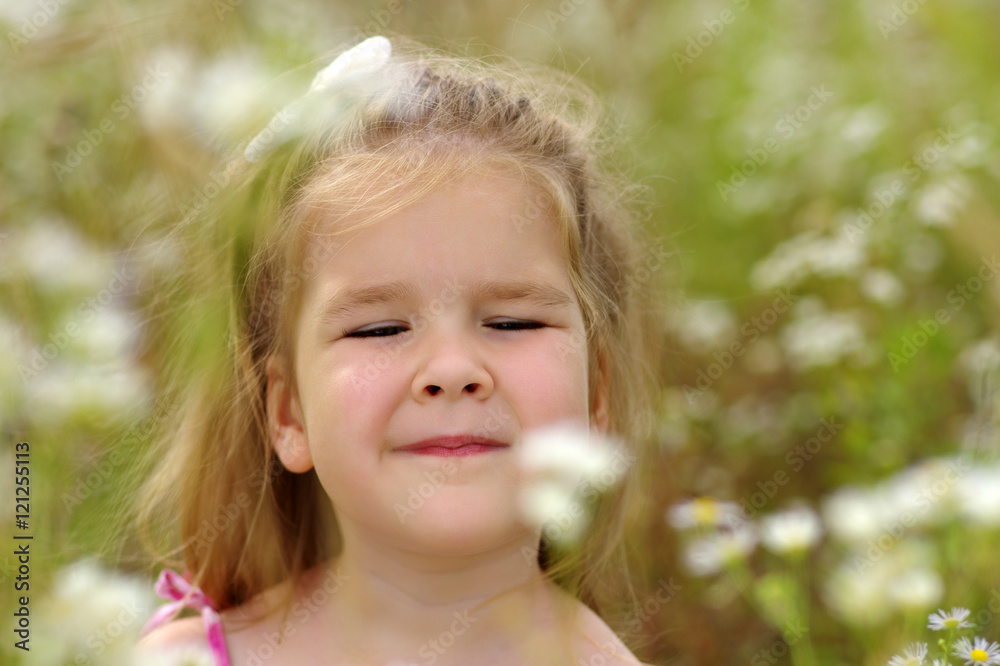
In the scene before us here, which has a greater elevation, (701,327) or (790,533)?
(701,327)

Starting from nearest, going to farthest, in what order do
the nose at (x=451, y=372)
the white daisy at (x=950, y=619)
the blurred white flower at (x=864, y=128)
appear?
1. the white daisy at (x=950, y=619)
2. the nose at (x=451, y=372)
3. the blurred white flower at (x=864, y=128)

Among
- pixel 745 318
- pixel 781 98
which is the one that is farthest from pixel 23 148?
pixel 781 98

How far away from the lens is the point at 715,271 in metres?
2.27

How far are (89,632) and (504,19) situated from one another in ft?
5.31

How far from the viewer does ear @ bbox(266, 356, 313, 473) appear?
4.13 ft

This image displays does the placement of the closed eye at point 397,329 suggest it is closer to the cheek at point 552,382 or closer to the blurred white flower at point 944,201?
the cheek at point 552,382

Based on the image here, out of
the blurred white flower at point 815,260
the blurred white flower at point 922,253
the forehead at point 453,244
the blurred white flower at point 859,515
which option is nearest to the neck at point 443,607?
the forehead at point 453,244

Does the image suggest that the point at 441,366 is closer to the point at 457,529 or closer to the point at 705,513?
the point at 457,529

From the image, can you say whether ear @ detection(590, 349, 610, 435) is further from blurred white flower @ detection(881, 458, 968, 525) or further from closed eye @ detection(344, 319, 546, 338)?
blurred white flower @ detection(881, 458, 968, 525)

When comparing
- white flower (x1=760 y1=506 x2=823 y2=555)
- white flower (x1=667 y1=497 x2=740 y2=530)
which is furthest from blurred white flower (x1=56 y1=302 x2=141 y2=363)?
white flower (x1=760 y1=506 x2=823 y2=555)

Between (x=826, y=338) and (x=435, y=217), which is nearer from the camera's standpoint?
(x=435, y=217)

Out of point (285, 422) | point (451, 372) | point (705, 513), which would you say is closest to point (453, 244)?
point (451, 372)

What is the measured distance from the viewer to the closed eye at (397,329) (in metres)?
1.11

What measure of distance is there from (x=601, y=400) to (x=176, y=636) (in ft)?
2.12
